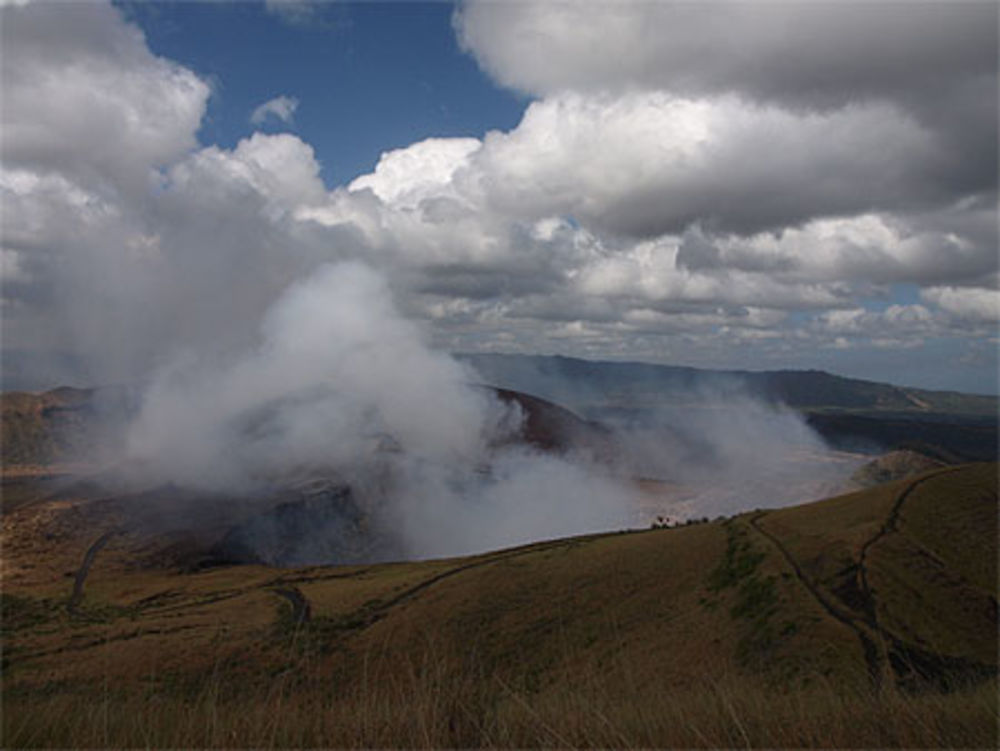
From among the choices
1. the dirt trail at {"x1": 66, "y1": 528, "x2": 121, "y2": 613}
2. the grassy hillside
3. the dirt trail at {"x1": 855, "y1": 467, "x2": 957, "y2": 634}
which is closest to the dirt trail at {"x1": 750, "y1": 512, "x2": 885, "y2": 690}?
the grassy hillside

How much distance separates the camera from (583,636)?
24.3 m

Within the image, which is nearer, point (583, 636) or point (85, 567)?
point (583, 636)

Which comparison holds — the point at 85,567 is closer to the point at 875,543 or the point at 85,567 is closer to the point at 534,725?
the point at 875,543

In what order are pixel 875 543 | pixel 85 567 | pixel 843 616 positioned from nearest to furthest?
pixel 843 616
pixel 875 543
pixel 85 567

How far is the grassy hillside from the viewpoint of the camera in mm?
4645

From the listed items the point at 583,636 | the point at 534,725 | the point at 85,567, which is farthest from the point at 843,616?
the point at 85,567

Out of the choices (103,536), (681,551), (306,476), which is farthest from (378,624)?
(306,476)

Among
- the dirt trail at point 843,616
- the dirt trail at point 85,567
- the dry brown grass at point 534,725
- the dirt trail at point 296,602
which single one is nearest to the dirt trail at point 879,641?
the dirt trail at point 843,616

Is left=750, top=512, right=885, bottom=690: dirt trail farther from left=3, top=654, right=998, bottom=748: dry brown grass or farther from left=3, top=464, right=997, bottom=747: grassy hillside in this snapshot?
left=3, top=654, right=998, bottom=748: dry brown grass

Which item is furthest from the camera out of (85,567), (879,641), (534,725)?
(85,567)

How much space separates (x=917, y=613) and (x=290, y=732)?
72.5 ft

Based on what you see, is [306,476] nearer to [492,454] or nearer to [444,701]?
[492,454]

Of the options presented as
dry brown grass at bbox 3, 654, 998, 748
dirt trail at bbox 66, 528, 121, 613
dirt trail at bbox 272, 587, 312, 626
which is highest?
dry brown grass at bbox 3, 654, 998, 748

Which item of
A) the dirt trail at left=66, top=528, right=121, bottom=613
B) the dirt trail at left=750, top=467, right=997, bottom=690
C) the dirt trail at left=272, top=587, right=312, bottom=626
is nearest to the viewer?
the dirt trail at left=750, top=467, right=997, bottom=690
